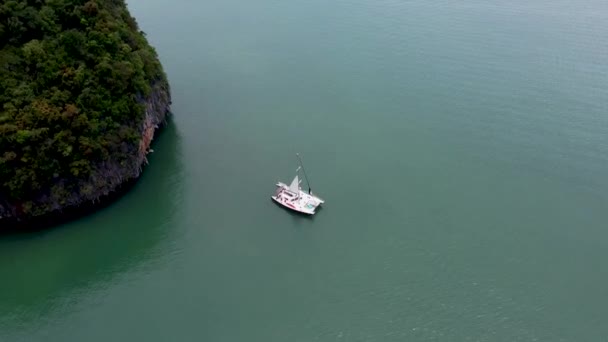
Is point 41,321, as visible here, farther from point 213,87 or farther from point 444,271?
point 213,87

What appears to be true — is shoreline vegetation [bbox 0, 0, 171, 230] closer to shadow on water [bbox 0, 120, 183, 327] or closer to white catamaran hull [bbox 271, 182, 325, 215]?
shadow on water [bbox 0, 120, 183, 327]

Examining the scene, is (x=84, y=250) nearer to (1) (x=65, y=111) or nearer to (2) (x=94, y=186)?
(2) (x=94, y=186)

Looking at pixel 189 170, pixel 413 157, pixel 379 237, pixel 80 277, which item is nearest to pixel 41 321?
pixel 80 277

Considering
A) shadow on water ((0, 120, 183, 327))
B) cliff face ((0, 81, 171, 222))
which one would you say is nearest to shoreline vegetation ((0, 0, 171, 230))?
cliff face ((0, 81, 171, 222))

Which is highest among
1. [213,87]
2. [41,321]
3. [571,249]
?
[213,87]

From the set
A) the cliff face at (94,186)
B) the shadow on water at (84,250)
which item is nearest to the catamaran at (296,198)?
the shadow on water at (84,250)

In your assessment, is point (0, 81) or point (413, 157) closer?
point (0, 81)

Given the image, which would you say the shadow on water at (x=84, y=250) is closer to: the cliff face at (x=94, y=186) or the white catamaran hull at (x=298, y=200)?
the cliff face at (x=94, y=186)
